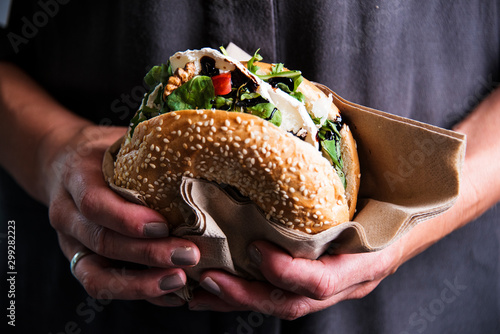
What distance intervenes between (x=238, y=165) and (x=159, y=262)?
0.91 feet

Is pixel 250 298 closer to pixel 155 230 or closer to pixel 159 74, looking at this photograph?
pixel 155 230

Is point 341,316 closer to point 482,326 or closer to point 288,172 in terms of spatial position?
point 482,326

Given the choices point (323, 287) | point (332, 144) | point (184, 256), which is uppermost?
point (332, 144)

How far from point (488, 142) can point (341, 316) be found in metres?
0.71

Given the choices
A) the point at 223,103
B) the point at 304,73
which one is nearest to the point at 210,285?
the point at 223,103

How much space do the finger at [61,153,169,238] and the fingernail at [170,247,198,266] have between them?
48 millimetres

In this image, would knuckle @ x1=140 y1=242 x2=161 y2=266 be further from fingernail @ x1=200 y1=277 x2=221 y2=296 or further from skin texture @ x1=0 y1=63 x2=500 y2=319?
fingernail @ x1=200 y1=277 x2=221 y2=296

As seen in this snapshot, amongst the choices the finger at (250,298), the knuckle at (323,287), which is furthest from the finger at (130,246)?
the knuckle at (323,287)

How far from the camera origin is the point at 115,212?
2.79 ft

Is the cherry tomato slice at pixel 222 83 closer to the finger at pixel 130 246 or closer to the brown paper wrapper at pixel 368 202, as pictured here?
the brown paper wrapper at pixel 368 202

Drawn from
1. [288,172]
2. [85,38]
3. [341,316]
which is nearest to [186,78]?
[288,172]

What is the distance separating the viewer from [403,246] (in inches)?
40.8

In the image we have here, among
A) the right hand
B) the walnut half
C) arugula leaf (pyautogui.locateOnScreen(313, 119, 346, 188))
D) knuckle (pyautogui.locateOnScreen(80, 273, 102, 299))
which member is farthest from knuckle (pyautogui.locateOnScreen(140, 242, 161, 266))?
arugula leaf (pyautogui.locateOnScreen(313, 119, 346, 188))

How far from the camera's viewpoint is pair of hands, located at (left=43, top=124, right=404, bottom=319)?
86 centimetres
